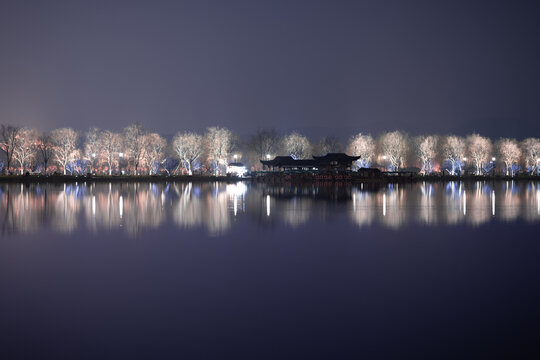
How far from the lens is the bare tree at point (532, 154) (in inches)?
3991

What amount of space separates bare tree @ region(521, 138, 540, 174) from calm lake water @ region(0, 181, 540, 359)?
94.8m

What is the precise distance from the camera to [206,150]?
11125cm

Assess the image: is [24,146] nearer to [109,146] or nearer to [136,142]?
[109,146]

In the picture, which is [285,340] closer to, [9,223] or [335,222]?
[335,222]

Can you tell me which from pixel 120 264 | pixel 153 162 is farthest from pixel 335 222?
pixel 153 162

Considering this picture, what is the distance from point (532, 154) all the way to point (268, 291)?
4313 inches

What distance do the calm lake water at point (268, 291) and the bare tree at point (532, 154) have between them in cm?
9479

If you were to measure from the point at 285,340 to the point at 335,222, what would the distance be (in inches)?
534

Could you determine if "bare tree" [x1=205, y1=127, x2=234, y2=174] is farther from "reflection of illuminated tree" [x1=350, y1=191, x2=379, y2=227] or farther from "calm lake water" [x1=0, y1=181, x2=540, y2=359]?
"calm lake water" [x1=0, y1=181, x2=540, y2=359]

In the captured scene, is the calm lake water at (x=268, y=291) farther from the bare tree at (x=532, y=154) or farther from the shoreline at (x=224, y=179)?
the bare tree at (x=532, y=154)

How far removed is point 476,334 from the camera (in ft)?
25.5

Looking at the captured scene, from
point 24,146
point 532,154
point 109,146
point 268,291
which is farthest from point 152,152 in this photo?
point 532,154

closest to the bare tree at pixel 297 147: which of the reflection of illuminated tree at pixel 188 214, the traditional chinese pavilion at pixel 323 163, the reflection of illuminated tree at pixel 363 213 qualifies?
the traditional chinese pavilion at pixel 323 163

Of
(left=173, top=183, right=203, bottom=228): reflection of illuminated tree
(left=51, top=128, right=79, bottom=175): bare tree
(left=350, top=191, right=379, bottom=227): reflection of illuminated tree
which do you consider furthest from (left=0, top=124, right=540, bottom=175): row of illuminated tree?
(left=350, top=191, right=379, bottom=227): reflection of illuminated tree
